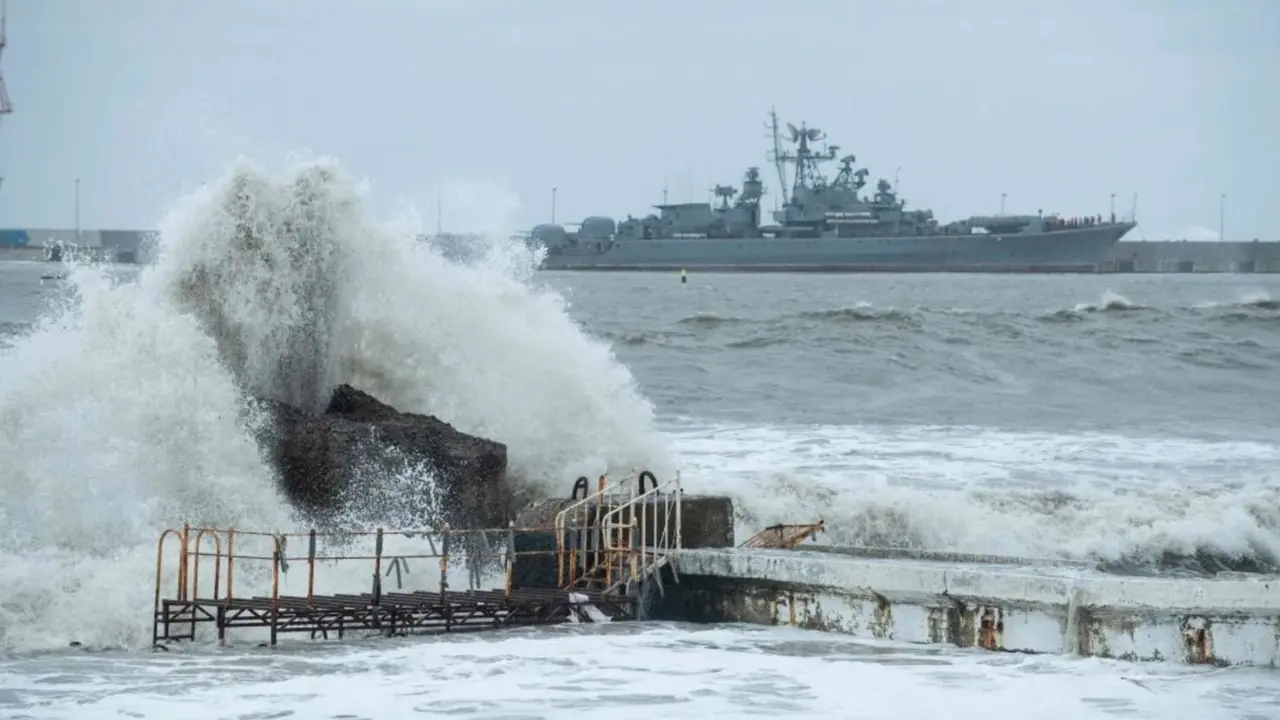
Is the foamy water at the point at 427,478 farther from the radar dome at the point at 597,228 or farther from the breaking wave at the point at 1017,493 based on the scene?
the radar dome at the point at 597,228

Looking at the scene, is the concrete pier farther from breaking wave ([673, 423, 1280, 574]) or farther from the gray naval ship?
the gray naval ship

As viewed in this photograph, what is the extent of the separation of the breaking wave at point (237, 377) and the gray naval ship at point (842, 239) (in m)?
99.6

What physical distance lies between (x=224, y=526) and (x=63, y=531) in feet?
3.64

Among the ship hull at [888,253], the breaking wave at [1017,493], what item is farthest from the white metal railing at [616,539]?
the ship hull at [888,253]

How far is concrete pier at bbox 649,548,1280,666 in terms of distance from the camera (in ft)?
30.0

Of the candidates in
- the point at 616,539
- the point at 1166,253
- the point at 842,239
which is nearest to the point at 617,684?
the point at 616,539

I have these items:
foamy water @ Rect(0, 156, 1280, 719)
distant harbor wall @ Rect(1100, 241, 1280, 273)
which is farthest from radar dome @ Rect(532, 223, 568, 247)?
foamy water @ Rect(0, 156, 1280, 719)

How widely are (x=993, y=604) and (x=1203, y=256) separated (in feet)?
499

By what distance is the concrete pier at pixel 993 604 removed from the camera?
9.16 meters

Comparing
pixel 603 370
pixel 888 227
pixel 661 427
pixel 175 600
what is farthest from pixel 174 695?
pixel 888 227

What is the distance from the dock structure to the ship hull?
4117 inches

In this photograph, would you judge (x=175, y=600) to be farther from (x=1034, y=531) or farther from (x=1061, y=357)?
(x=1061, y=357)

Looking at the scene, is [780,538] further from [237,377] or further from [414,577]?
[237,377]

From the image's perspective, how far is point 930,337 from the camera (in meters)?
40.2
